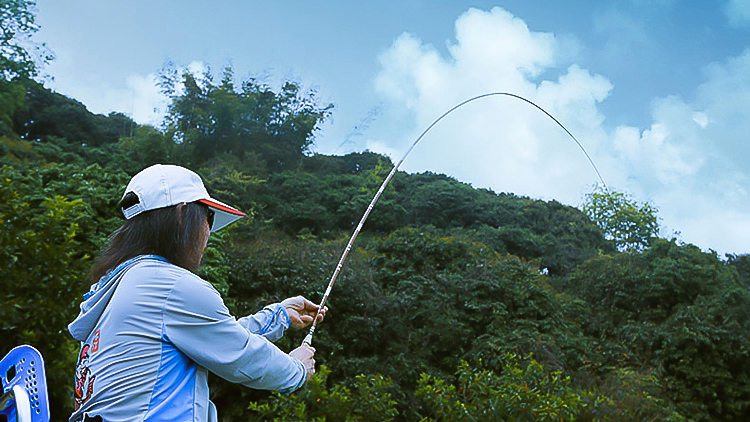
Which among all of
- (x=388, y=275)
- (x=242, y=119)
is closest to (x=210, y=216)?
(x=388, y=275)

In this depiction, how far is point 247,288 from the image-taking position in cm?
749

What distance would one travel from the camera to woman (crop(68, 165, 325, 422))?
146 cm

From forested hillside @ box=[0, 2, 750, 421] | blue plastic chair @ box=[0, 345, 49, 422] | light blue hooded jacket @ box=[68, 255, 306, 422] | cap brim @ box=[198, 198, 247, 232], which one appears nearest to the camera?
blue plastic chair @ box=[0, 345, 49, 422]

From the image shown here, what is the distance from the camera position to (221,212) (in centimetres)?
177

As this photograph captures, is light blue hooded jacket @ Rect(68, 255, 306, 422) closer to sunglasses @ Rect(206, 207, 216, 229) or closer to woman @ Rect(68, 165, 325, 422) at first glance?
woman @ Rect(68, 165, 325, 422)

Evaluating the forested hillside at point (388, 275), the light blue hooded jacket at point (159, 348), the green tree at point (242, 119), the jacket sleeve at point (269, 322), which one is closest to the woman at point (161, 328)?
the light blue hooded jacket at point (159, 348)

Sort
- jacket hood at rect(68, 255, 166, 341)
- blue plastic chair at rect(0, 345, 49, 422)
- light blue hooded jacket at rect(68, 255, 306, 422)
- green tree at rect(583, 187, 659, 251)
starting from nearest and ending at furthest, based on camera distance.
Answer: blue plastic chair at rect(0, 345, 49, 422), light blue hooded jacket at rect(68, 255, 306, 422), jacket hood at rect(68, 255, 166, 341), green tree at rect(583, 187, 659, 251)

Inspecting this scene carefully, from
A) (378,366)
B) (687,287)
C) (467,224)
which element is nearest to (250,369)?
(378,366)

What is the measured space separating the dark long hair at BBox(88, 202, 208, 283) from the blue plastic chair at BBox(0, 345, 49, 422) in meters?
0.32

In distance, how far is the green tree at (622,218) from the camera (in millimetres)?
13920

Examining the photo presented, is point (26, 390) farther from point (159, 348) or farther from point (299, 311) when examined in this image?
point (299, 311)

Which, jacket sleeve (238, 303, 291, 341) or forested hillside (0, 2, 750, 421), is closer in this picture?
jacket sleeve (238, 303, 291, 341)

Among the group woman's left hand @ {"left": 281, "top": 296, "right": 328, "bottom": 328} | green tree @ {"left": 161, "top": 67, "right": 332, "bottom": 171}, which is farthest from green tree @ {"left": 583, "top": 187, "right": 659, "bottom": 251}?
woman's left hand @ {"left": 281, "top": 296, "right": 328, "bottom": 328}

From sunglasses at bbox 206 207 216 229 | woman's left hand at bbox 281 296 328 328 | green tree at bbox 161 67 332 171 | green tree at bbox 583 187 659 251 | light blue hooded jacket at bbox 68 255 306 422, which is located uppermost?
green tree at bbox 583 187 659 251
